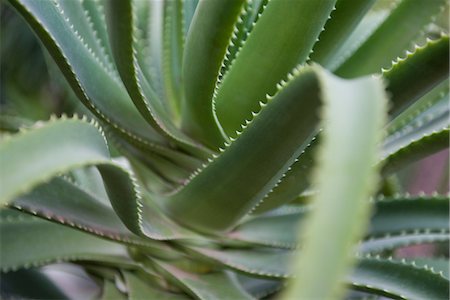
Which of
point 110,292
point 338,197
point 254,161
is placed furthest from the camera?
point 110,292

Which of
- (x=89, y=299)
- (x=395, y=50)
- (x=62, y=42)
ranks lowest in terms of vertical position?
(x=89, y=299)

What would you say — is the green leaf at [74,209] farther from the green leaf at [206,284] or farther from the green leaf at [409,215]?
the green leaf at [409,215]

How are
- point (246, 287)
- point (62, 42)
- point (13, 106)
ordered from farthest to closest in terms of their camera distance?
point (13, 106) → point (246, 287) → point (62, 42)

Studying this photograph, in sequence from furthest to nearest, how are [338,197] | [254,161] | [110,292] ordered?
1. [110,292]
2. [254,161]
3. [338,197]

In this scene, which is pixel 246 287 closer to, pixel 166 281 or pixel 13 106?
pixel 166 281

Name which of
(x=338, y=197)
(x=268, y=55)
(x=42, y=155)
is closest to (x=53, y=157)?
(x=42, y=155)

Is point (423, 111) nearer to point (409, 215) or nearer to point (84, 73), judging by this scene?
point (409, 215)

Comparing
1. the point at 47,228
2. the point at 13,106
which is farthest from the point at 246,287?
the point at 13,106

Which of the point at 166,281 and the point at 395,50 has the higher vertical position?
the point at 395,50
